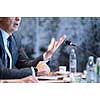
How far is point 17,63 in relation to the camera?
5.58ft

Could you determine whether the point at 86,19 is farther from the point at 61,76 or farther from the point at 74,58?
the point at 61,76

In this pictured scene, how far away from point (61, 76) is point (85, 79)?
0.18 metres

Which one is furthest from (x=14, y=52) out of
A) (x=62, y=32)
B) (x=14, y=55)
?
(x=62, y=32)

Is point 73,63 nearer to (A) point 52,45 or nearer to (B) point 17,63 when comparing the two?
(A) point 52,45

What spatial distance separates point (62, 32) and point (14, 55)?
0.40 m

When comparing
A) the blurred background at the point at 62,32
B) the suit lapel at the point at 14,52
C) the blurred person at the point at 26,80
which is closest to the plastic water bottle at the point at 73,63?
the blurred background at the point at 62,32

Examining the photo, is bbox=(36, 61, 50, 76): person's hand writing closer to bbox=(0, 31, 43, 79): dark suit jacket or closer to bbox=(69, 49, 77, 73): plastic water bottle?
bbox=(0, 31, 43, 79): dark suit jacket

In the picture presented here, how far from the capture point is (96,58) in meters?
1.69

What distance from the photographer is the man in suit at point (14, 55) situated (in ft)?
5.55

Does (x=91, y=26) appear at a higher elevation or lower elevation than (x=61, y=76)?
higher

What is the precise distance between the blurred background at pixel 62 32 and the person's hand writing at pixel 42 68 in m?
0.04

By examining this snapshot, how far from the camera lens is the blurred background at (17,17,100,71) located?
1692 millimetres
